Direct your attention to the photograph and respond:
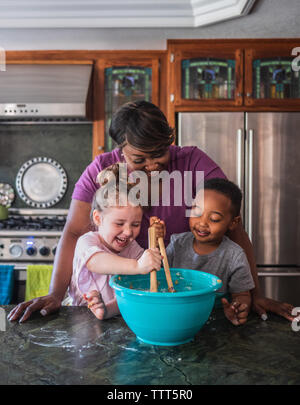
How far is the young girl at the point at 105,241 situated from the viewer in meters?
1.11

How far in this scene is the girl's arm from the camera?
94 centimetres

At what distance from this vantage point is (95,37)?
3.38 m

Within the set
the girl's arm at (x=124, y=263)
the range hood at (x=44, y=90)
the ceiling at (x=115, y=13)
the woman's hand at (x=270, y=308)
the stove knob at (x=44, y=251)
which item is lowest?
the stove knob at (x=44, y=251)

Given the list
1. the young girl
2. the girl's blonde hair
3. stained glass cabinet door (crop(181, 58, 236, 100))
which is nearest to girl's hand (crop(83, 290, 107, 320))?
the young girl

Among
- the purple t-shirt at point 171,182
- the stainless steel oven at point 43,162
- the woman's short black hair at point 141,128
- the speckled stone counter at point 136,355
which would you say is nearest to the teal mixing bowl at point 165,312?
the speckled stone counter at point 136,355

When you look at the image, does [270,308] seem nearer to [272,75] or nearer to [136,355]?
[136,355]

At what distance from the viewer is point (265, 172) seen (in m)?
3.00

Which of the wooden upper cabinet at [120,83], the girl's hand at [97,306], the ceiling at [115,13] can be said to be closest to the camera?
the girl's hand at [97,306]

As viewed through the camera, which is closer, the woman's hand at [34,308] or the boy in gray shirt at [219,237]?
the woman's hand at [34,308]

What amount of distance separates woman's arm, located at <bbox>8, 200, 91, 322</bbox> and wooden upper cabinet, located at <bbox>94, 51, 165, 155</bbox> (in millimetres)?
1824

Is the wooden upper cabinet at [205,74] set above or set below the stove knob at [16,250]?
above

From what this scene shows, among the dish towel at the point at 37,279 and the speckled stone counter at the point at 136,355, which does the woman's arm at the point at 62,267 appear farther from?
the dish towel at the point at 37,279

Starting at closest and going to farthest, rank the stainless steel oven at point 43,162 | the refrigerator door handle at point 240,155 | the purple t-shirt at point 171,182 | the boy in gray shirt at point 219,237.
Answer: the boy in gray shirt at point 219,237 → the purple t-shirt at point 171,182 → the refrigerator door handle at point 240,155 → the stainless steel oven at point 43,162

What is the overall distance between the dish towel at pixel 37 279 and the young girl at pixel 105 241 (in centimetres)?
151
